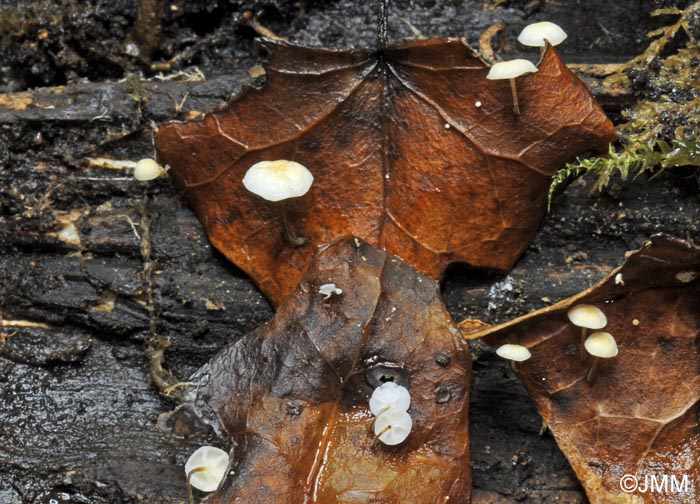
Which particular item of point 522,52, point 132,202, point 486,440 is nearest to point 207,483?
point 486,440

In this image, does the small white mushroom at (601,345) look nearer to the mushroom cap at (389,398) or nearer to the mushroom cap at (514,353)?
the mushroom cap at (514,353)

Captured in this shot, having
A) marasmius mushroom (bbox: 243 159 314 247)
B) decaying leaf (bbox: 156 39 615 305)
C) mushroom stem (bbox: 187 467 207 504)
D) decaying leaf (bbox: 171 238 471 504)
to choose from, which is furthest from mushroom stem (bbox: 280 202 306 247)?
mushroom stem (bbox: 187 467 207 504)

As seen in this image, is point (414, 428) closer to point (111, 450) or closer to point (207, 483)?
point (207, 483)

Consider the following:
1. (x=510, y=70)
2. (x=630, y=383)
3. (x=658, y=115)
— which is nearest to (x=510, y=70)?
(x=510, y=70)

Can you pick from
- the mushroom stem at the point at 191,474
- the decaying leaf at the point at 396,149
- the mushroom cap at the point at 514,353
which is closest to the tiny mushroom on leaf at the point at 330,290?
the decaying leaf at the point at 396,149

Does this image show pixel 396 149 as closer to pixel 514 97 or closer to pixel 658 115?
pixel 514 97

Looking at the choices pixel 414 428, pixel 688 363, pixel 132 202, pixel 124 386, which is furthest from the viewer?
pixel 132 202

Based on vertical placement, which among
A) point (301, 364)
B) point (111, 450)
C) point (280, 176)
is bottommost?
point (111, 450)

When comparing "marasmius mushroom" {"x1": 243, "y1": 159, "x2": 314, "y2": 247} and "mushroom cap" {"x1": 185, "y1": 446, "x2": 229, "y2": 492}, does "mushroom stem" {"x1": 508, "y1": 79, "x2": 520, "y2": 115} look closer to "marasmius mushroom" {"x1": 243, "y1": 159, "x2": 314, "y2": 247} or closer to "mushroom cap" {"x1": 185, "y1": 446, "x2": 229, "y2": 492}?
"marasmius mushroom" {"x1": 243, "y1": 159, "x2": 314, "y2": 247}
